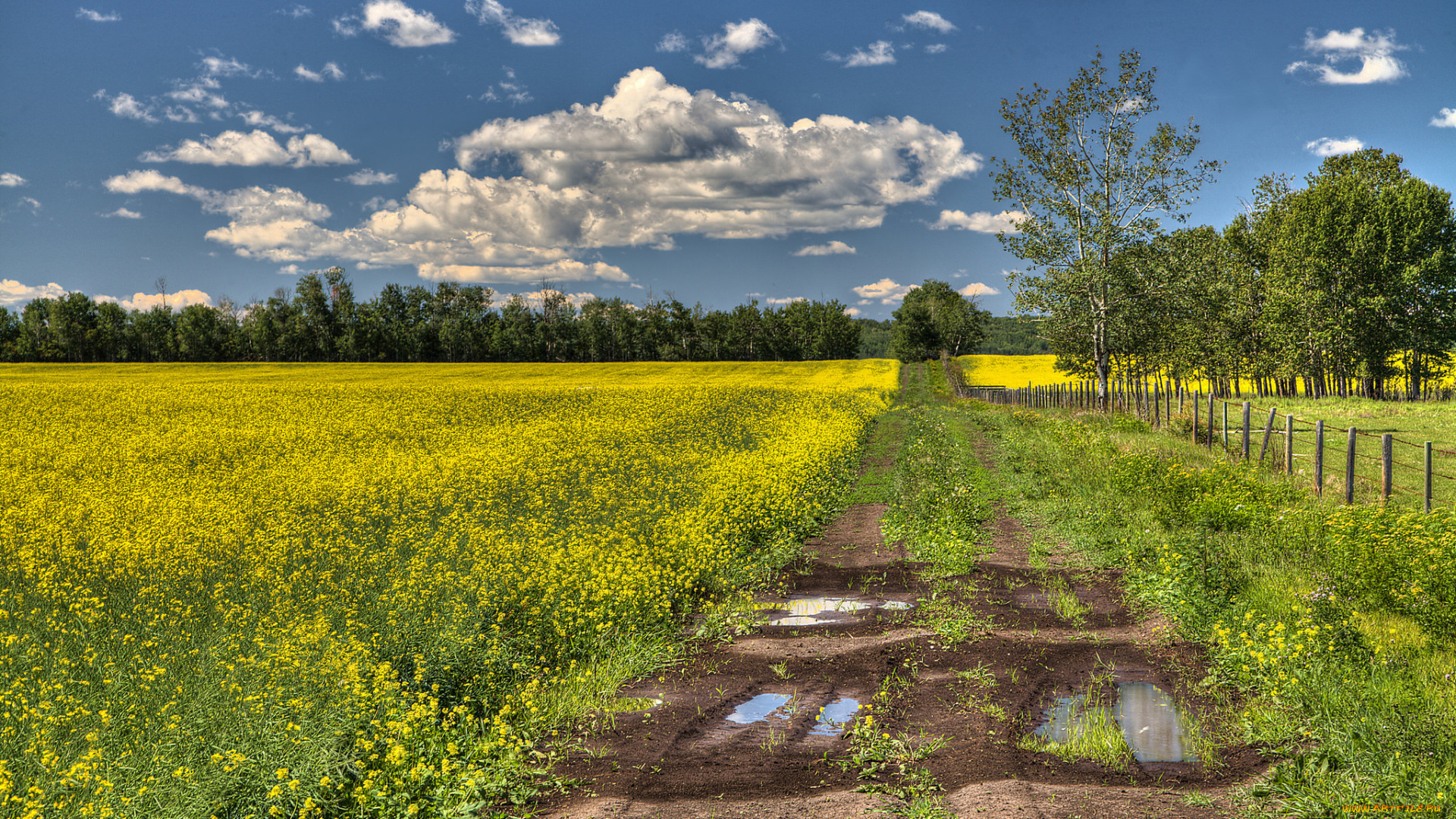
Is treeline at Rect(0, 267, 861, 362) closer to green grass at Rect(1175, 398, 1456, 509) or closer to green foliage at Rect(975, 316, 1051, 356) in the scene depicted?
green foliage at Rect(975, 316, 1051, 356)

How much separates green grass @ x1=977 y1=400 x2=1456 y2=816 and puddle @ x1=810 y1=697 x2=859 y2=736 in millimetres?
2808

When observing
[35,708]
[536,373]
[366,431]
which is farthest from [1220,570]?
[536,373]

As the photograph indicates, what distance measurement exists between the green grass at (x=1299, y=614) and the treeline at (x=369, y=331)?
292ft

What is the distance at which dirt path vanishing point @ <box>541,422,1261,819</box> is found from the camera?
17.7 feet

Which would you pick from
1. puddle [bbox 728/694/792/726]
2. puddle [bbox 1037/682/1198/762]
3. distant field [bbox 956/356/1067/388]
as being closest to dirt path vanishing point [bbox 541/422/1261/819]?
puddle [bbox 728/694/792/726]

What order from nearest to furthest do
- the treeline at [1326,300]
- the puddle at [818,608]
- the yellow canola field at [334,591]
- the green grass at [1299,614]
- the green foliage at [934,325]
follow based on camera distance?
the green grass at [1299,614], the yellow canola field at [334,591], the puddle at [818,608], the treeline at [1326,300], the green foliage at [934,325]

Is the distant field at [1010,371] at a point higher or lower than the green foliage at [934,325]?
lower

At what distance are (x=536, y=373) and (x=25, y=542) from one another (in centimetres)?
5184

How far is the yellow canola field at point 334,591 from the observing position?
18.3 ft

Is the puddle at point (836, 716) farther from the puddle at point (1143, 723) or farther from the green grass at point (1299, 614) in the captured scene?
the green grass at point (1299, 614)

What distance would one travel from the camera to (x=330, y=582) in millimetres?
9578

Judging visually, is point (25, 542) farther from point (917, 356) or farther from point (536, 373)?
point (917, 356)

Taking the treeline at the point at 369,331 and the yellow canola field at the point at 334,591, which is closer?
the yellow canola field at the point at 334,591

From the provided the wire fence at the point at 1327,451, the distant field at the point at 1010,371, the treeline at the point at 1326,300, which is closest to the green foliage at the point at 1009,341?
the distant field at the point at 1010,371
